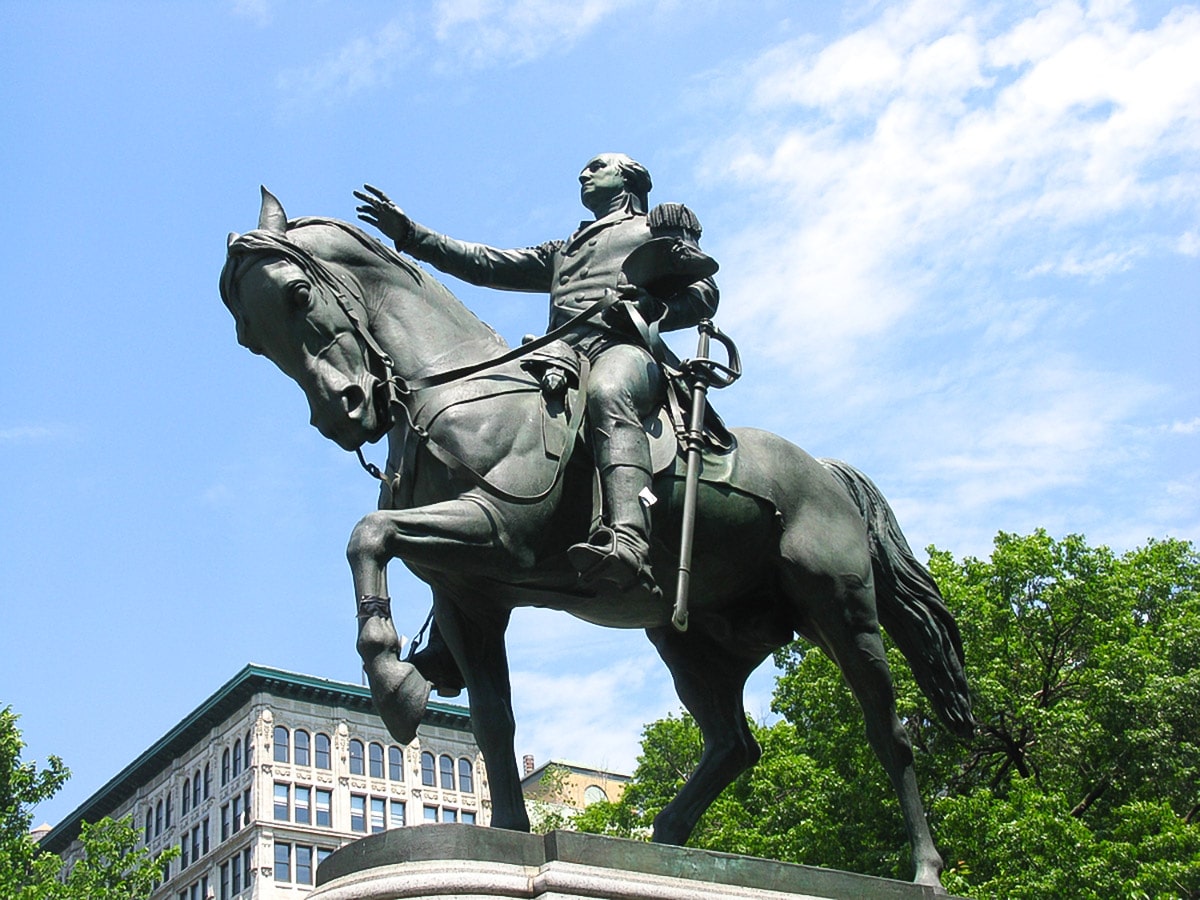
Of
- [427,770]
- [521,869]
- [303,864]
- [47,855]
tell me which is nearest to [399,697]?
[521,869]

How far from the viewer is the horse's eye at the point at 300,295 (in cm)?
749

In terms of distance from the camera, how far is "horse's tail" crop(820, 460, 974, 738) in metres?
8.92

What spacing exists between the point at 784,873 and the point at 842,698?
61.0ft

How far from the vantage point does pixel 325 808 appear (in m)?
67.5

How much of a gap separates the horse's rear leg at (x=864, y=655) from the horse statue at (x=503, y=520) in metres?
0.01

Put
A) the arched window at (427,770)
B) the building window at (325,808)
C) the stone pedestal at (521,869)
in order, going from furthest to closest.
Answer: the arched window at (427,770), the building window at (325,808), the stone pedestal at (521,869)

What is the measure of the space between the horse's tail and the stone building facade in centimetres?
5692

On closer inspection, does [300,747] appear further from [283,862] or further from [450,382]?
[450,382]

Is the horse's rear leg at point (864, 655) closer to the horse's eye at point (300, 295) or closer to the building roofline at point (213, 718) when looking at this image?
the horse's eye at point (300, 295)

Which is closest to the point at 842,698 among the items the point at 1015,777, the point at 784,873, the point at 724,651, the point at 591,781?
the point at 1015,777

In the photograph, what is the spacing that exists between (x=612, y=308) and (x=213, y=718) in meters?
64.2

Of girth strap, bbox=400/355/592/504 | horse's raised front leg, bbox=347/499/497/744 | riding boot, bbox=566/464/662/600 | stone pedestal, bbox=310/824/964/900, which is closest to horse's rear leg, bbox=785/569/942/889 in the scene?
riding boot, bbox=566/464/662/600

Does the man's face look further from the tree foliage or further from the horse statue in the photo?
the tree foliage

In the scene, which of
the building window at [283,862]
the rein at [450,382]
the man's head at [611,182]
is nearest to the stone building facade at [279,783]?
the building window at [283,862]
